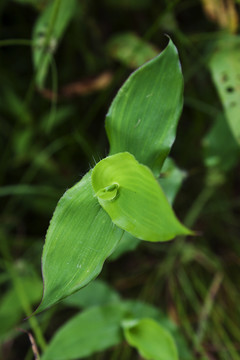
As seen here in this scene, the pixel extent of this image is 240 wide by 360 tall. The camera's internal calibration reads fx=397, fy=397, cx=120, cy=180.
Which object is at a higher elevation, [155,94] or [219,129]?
[155,94]

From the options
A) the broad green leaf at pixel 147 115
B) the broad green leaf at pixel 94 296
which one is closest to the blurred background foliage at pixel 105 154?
the broad green leaf at pixel 94 296

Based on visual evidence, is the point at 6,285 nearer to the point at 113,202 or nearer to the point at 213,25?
the point at 113,202

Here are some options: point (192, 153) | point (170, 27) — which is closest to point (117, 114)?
point (170, 27)

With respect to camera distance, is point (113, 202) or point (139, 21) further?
point (139, 21)

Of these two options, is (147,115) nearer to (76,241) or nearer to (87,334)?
(76,241)

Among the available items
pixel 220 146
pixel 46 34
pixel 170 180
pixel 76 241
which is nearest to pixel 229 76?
pixel 220 146

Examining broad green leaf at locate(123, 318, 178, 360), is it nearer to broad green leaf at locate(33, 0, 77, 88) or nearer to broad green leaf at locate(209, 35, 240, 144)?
broad green leaf at locate(209, 35, 240, 144)

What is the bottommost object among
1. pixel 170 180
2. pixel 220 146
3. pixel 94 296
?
pixel 94 296
